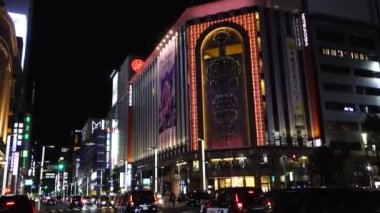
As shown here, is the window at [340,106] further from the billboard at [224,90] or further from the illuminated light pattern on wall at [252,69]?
the billboard at [224,90]

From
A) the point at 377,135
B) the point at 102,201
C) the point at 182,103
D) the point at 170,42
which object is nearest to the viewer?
the point at 377,135

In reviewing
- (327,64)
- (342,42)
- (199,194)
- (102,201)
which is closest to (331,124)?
(327,64)

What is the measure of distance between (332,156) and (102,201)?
3335 cm

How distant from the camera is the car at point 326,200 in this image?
7.20 m

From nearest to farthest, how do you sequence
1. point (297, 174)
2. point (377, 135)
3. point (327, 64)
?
point (377, 135) < point (297, 174) < point (327, 64)

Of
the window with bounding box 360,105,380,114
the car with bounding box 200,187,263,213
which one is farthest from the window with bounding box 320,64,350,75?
the car with bounding box 200,187,263,213

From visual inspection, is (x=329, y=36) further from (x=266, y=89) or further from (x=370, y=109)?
(x=266, y=89)

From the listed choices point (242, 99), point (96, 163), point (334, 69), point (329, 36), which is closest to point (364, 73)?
point (334, 69)

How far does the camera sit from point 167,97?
87438 millimetres

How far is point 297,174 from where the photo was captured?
67688 mm

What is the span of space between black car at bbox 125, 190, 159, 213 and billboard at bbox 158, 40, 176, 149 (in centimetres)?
5982

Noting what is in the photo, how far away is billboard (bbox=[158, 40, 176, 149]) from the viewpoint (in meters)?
84.1

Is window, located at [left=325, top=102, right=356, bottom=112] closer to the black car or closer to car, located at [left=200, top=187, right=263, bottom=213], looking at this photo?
the black car

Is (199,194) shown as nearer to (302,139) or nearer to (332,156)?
(332,156)
